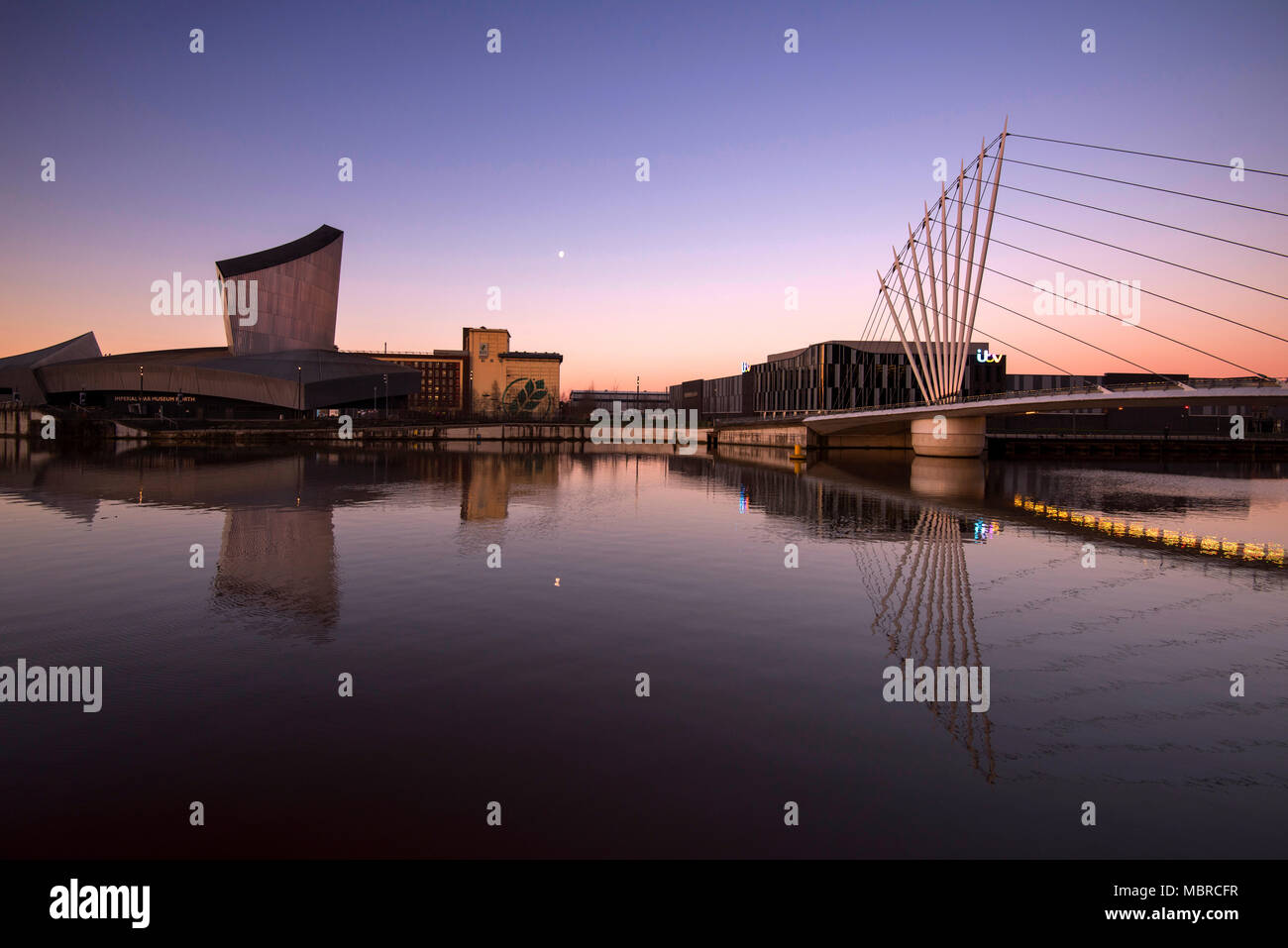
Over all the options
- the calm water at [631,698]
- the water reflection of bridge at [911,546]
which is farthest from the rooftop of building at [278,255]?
the calm water at [631,698]

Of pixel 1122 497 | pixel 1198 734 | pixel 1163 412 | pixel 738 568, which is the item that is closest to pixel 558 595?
pixel 738 568

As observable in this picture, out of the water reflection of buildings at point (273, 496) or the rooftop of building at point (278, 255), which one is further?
the rooftop of building at point (278, 255)

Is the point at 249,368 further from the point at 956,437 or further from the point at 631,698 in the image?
the point at 631,698

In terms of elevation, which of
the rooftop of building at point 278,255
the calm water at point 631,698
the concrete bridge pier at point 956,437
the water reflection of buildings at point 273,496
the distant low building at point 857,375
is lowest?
the calm water at point 631,698

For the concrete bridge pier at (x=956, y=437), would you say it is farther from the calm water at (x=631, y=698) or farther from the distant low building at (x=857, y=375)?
the calm water at (x=631, y=698)

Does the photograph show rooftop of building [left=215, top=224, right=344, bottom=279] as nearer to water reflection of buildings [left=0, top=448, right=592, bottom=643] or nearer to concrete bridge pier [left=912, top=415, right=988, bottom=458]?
water reflection of buildings [left=0, top=448, right=592, bottom=643]

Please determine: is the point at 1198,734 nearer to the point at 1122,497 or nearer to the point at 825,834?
the point at 825,834

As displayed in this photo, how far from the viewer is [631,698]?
8.24 m

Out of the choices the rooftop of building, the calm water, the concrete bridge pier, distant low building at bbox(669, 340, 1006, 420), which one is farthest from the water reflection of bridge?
the rooftop of building

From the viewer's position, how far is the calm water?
5.62 meters

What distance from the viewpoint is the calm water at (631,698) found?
18.4ft

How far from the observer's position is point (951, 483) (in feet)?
140

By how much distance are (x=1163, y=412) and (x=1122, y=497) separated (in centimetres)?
10948
